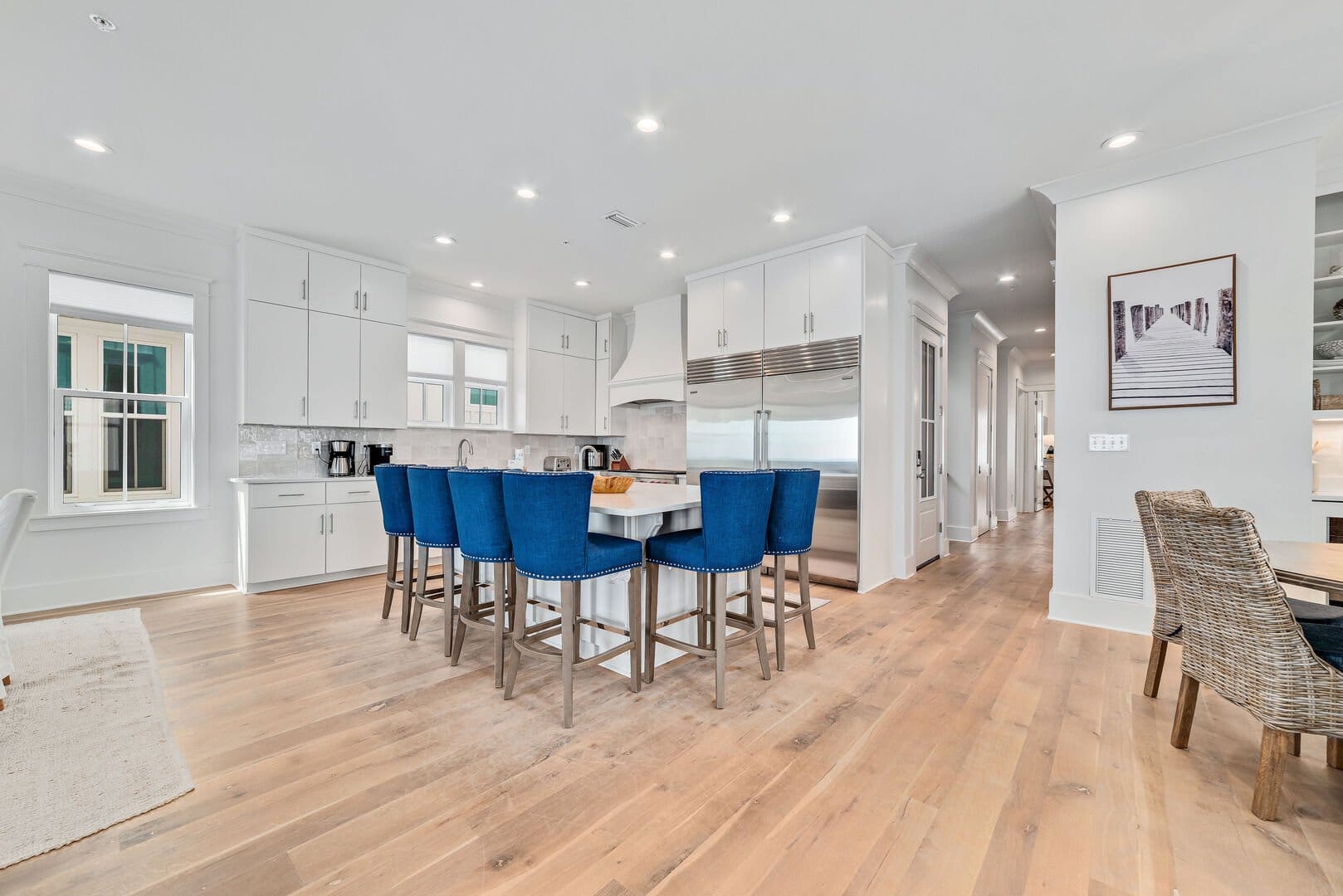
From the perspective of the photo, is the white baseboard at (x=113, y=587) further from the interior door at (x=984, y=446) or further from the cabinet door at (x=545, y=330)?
the interior door at (x=984, y=446)

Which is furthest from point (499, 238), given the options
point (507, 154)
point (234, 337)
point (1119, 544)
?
point (1119, 544)

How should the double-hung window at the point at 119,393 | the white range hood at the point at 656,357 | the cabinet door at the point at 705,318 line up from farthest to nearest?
1. the white range hood at the point at 656,357
2. the cabinet door at the point at 705,318
3. the double-hung window at the point at 119,393

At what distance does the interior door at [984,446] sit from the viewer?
681cm

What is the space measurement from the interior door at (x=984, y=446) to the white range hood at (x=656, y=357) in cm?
375

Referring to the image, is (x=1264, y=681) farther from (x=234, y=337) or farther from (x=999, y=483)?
(x=999, y=483)

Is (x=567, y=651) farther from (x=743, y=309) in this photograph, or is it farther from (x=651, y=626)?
(x=743, y=309)

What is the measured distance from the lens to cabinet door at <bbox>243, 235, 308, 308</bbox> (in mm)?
4145

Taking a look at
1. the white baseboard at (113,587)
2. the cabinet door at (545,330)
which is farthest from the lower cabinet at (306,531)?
the cabinet door at (545,330)

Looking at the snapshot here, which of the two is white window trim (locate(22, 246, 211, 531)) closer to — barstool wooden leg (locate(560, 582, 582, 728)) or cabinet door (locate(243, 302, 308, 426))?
cabinet door (locate(243, 302, 308, 426))

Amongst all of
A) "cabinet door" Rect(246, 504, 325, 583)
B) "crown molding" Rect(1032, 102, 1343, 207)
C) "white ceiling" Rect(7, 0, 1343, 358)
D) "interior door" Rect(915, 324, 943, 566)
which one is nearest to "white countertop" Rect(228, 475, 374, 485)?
"cabinet door" Rect(246, 504, 325, 583)

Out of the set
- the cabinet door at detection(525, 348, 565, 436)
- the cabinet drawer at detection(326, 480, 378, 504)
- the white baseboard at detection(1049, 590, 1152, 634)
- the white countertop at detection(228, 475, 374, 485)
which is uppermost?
the cabinet door at detection(525, 348, 565, 436)

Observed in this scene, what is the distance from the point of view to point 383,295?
4867 mm

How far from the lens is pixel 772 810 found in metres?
1.62

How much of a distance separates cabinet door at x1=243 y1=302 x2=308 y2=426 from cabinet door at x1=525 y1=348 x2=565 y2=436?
207 centimetres
